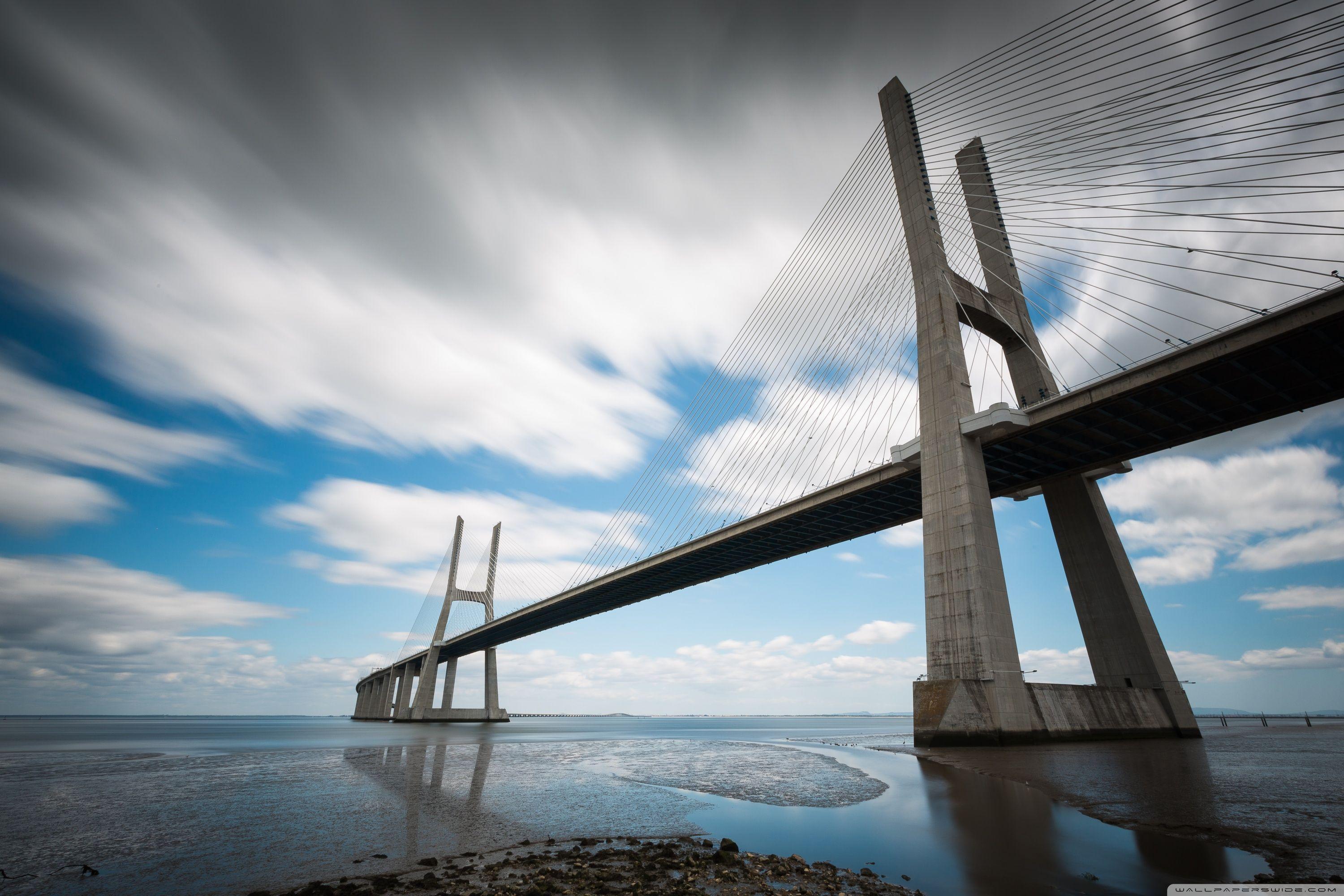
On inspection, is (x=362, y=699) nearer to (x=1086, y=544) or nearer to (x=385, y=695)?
(x=385, y=695)

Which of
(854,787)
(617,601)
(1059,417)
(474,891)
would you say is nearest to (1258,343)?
(1059,417)

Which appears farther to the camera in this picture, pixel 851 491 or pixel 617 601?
pixel 617 601

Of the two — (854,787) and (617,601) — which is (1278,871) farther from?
(617,601)

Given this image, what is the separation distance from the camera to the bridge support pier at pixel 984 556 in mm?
21359

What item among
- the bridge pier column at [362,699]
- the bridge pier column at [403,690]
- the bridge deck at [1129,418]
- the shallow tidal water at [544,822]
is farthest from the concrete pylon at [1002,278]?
the bridge pier column at [362,699]

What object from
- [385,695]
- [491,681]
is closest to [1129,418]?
[491,681]

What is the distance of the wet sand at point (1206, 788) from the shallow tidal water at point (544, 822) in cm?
57

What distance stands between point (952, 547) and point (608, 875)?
2051 cm

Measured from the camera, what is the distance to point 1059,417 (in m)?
23.9

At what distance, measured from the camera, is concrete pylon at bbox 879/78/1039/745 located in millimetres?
20875

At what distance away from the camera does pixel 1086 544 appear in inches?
1134

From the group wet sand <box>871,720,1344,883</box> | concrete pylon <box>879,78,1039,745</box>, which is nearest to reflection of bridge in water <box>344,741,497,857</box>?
wet sand <box>871,720,1344,883</box>

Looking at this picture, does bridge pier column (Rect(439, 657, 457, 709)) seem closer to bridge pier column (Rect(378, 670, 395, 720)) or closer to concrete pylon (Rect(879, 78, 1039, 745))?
bridge pier column (Rect(378, 670, 395, 720))

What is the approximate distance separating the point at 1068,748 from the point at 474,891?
23.1m
